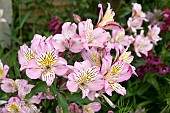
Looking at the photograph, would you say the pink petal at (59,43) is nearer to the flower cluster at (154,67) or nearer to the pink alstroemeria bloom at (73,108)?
the pink alstroemeria bloom at (73,108)

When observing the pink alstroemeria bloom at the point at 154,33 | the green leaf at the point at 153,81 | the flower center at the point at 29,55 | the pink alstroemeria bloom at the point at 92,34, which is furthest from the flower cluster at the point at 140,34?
the flower center at the point at 29,55

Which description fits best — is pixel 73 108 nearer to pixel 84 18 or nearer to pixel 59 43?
pixel 59 43

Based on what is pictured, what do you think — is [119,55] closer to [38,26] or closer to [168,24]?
[168,24]

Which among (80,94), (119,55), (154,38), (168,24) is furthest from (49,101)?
(168,24)

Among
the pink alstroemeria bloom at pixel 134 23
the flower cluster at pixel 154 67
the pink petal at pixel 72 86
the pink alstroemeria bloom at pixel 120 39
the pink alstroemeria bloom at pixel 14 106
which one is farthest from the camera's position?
the pink alstroemeria bloom at pixel 134 23

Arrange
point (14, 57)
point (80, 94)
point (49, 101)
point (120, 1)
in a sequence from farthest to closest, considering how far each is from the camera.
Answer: point (120, 1), point (14, 57), point (49, 101), point (80, 94)

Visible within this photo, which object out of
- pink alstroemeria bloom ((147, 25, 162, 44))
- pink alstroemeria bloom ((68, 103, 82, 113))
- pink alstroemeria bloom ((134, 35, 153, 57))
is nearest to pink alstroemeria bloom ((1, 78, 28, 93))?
pink alstroemeria bloom ((68, 103, 82, 113))

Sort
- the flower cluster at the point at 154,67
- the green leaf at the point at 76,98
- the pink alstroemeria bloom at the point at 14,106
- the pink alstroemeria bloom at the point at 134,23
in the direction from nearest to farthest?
the green leaf at the point at 76,98, the pink alstroemeria bloom at the point at 14,106, the flower cluster at the point at 154,67, the pink alstroemeria bloom at the point at 134,23
